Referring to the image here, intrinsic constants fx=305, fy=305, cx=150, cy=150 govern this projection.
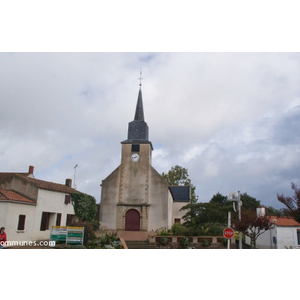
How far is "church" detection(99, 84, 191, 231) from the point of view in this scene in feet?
86.7

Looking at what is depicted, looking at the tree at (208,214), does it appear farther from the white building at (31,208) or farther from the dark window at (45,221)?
the dark window at (45,221)

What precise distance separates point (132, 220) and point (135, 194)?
2263mm

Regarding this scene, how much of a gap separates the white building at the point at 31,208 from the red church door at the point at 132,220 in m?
6.38

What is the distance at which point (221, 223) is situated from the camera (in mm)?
22219

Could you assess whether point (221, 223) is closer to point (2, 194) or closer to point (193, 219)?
point (193, 219)

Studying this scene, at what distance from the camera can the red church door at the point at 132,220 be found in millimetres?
26328

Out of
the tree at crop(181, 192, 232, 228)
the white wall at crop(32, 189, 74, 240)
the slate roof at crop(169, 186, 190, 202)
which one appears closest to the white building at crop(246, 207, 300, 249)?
the tree at crop(181, 192, 232, 228)

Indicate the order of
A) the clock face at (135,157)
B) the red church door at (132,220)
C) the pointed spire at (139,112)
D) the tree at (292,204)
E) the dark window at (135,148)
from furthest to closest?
the pointed spire at (139,112) → the dark window at (135,148) → the clock face at (135,157) → the red church door at (132,220) → the tree at (292,204)

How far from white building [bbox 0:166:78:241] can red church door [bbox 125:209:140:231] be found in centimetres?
638

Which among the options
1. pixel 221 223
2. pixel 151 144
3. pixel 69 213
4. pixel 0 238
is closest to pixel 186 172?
pixel 151 144

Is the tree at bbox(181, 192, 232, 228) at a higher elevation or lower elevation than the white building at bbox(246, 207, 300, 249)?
higher

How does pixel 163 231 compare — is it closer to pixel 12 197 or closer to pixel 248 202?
pixel 12 197

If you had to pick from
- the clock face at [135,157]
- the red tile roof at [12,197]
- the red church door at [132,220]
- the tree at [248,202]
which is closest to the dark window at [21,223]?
the red tile roof at [12,197]

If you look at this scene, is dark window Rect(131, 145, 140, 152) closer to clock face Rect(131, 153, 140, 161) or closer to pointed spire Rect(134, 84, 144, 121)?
clock face Rect(131, 153, 140, 161)
